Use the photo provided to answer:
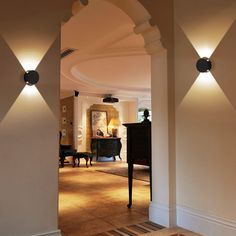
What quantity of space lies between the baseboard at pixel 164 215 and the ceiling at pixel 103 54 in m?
2.41

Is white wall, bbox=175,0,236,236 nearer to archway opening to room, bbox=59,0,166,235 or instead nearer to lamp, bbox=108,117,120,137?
archway opening to room, bbox=59,0,166,235

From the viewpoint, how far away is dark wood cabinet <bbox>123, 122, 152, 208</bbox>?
10.7 feet

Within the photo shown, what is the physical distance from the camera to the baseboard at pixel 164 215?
2.74 meters

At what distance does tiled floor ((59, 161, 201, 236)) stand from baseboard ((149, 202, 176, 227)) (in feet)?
0.34

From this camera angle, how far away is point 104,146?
381 inches

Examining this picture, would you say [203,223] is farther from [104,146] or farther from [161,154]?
[104,146]

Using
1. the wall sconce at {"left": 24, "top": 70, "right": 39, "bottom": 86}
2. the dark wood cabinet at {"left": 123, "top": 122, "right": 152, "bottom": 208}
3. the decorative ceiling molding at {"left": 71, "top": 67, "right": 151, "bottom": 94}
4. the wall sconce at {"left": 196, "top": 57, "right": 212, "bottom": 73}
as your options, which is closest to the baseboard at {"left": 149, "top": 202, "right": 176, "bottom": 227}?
the dark wood cabinet at {"left": 123, "top": 122, "right": 152, "bottom": 208}

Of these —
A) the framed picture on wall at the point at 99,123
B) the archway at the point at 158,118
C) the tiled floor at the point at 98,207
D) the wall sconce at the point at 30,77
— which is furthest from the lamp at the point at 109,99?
the wall sconce at the point at 30,77

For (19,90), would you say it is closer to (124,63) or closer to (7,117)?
(7,117)

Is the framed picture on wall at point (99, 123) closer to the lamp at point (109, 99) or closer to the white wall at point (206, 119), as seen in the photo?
the lamp at point (109, 99)

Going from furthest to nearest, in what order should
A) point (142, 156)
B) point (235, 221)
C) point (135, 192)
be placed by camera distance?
point (135, 192), point (142, 156), point (235, 221)

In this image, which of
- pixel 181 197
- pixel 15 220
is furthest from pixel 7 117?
pixel 181 197

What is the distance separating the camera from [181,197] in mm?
2781

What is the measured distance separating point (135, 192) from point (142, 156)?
1.35 metres
